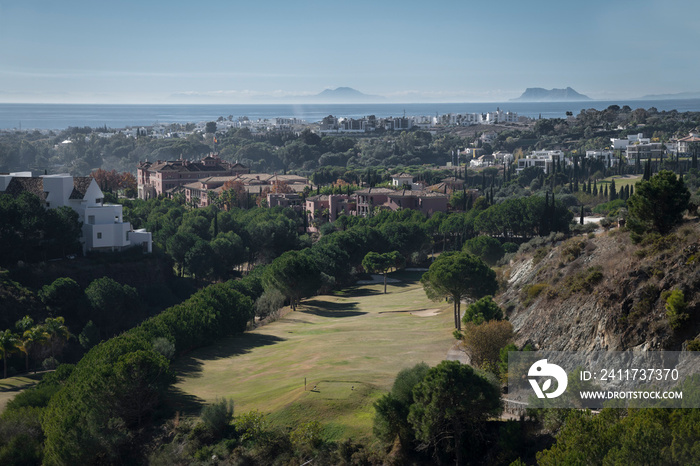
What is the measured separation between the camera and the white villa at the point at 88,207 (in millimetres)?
77250

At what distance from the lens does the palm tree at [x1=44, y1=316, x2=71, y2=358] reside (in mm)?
56875

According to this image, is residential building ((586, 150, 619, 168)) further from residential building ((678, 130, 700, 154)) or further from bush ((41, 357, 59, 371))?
bush ((41, 357, 59, 371))

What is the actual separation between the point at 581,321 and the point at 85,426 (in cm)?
2425

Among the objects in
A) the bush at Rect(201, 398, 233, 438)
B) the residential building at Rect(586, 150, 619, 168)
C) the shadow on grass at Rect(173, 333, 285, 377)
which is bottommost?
the shadow on grass at Rect(173, 333, 285, 377)

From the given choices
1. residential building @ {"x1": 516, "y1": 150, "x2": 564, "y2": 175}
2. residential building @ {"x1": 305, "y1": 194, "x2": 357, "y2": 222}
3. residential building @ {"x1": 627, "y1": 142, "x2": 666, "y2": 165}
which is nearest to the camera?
residential building @ {"x1": 305, "y1": 194, "x2": 357, "y2": 222}

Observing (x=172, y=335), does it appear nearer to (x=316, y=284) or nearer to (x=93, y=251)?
(x=316, y=284)

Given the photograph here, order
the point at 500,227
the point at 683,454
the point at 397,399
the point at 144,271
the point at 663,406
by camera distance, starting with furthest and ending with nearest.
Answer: the point at 500,227 < the point at 144,271 < the point at 397,399 < the point at 663,406 < the point at 683,454

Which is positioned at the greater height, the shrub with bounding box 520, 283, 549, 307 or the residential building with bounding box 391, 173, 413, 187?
the residential building with bounding box 391, 173, 413, 187

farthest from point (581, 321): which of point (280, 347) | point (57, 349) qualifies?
point (57, 349)

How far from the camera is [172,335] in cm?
4941

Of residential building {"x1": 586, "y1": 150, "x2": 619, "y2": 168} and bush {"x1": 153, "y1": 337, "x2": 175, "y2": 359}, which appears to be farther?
residential building {"x1": 586, "y1": 150, "x2": 619, "y2": 168}

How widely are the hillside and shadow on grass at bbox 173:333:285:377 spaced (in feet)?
56.3

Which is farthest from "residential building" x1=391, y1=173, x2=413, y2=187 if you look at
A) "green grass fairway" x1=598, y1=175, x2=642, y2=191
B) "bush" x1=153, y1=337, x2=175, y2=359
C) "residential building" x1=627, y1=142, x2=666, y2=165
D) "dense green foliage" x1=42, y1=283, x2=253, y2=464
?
"dense green foliage" x1=42, y1=283, x2=253, y2=464

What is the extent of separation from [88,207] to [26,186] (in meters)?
7.44
